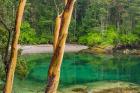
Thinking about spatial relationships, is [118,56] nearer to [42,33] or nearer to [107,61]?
[107,61]

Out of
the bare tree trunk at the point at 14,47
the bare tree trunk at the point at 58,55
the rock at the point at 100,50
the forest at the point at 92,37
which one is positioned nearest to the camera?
the bare tree trunk at the point at 58,55

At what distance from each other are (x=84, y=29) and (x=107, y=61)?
19932 millimetres

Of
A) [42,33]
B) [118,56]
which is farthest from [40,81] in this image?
[42,33]

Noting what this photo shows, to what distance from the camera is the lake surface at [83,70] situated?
37844 millimetres

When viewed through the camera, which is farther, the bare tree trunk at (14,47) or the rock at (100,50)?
Result: the rock at (100,50)

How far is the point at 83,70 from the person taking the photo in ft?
160

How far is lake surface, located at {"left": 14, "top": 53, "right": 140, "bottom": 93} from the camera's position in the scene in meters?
37.8

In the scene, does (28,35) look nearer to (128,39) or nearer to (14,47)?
(128,39)

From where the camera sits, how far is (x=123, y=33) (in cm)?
7656

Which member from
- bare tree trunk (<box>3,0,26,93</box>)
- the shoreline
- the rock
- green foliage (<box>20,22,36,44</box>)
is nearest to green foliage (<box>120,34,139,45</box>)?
the rock

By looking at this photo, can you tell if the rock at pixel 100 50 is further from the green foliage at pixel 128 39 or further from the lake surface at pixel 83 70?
the green foliage at pixel 128 39

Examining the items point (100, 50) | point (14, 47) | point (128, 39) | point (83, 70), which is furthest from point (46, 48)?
point (14, 47)

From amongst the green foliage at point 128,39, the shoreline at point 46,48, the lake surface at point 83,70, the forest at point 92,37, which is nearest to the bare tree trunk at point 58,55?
the lake surface at point 83,70

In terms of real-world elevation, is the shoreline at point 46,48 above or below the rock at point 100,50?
above
